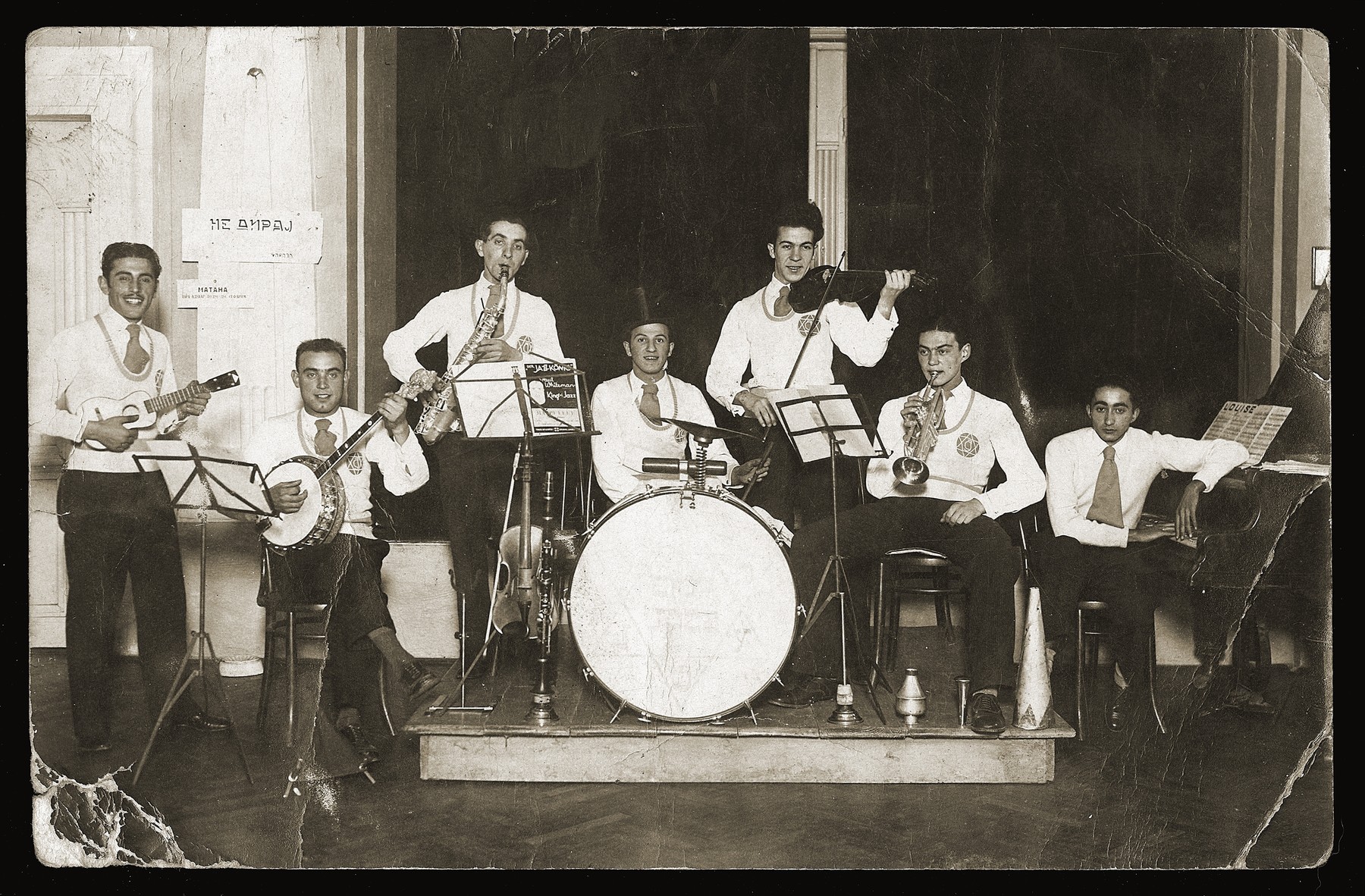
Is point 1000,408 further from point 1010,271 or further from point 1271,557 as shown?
point 1271,557

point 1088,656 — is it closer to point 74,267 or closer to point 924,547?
point 924,547

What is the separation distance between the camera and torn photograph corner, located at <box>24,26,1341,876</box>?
12.5ft

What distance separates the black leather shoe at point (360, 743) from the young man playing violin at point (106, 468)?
0.62 meters

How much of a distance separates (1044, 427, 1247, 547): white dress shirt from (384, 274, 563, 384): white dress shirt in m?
1.74

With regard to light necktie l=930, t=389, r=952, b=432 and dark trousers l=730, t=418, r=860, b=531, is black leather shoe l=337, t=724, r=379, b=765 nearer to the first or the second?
dark trousers l=730, t=418, r=860, b=531

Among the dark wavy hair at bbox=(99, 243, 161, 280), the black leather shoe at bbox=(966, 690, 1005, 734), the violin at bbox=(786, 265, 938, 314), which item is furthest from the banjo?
the black leather shoe at bbox=(966, 690, 1005, 734)

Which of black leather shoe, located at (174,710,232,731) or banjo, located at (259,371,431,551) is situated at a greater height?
banjo, located at (259,371,431,551)

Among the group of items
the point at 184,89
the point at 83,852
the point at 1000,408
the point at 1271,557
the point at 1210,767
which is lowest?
the point at 83,852

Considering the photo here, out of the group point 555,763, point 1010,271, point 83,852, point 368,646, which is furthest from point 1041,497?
point 83,852

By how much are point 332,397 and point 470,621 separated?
0.88 m

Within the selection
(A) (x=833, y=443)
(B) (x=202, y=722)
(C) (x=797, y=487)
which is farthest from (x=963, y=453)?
(B) (x=202, y=722)

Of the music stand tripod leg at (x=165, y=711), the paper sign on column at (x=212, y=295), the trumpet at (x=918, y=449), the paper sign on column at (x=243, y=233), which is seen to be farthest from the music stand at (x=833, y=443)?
the music stand tripod leg at (x=165, y=711)

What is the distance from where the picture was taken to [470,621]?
3.95m

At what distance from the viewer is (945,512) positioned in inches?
155
